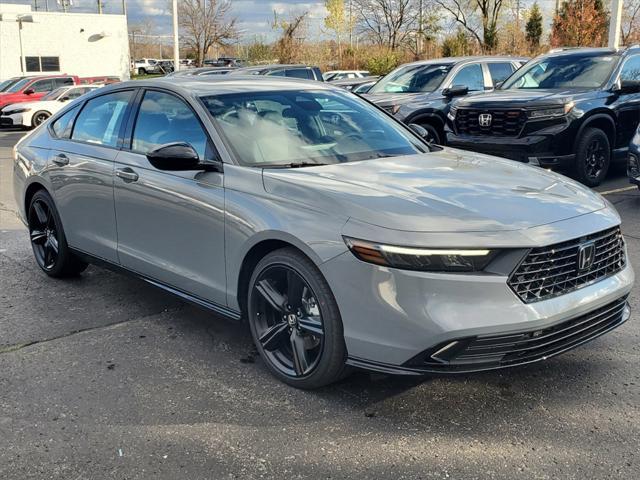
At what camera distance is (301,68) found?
1579 cm

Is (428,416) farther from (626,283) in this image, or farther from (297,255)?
(626,283)

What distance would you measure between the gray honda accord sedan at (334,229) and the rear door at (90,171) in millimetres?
18

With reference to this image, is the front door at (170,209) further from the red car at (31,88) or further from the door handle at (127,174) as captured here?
the red car at (31,88)

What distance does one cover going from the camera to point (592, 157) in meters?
8.89

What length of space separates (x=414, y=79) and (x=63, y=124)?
7.71 meters

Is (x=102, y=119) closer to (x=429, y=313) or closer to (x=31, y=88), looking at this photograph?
(x=429, y=313)

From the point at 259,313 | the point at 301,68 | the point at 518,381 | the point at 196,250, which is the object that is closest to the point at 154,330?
the point at 196,250

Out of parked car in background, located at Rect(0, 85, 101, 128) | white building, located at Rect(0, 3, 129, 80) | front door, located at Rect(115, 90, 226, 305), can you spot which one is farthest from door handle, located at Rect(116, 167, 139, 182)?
white building, located at Rect(0, 3, 129, 80)

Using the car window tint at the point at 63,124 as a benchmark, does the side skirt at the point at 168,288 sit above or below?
below

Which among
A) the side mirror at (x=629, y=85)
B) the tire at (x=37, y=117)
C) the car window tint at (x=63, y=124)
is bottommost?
the tire at (x=37, y=117)

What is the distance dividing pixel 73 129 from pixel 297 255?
282 centimetres

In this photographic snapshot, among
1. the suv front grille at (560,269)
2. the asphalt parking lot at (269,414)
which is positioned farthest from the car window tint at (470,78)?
the suv front grille at (560,269)

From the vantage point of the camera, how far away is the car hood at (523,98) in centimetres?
858

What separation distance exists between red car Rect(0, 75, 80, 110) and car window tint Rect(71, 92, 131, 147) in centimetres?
2051
